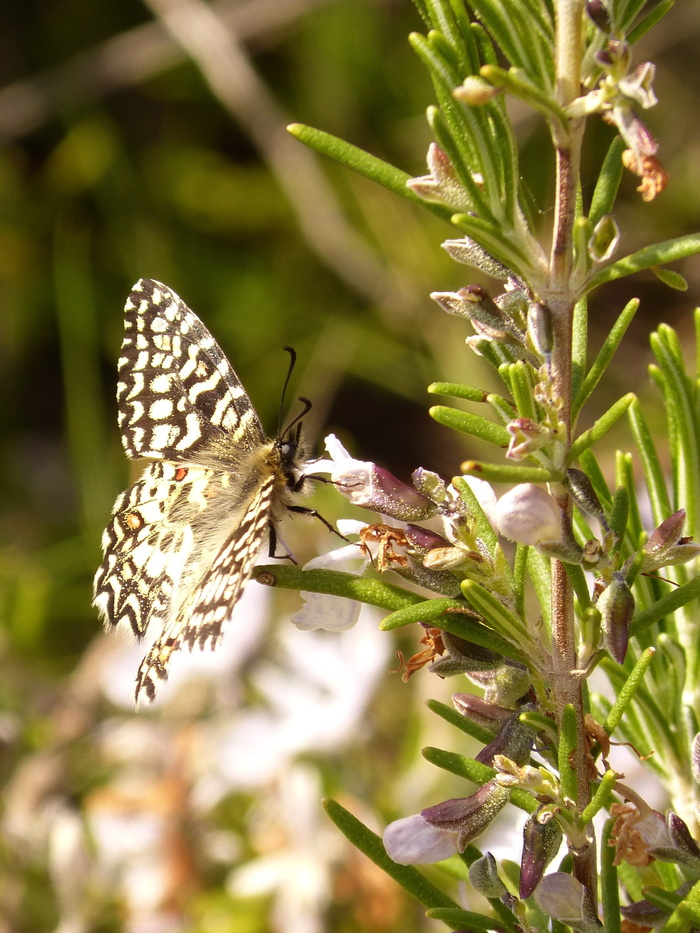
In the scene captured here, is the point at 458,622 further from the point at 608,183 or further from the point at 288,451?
the point at 288,451

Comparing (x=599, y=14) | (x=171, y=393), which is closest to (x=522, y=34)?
(x=599, y=14)

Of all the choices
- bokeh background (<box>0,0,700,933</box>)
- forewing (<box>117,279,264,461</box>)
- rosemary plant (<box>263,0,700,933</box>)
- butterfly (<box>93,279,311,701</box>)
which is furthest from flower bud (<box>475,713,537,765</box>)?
bokeh background (<box>0,0,700,933</box>)

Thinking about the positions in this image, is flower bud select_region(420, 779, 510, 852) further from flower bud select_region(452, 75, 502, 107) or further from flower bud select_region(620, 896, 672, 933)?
flower bud select_region(452, 75, 502, 107)

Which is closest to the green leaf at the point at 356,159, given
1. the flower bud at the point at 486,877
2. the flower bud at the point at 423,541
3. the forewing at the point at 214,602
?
the flower bud at the point at 423,541

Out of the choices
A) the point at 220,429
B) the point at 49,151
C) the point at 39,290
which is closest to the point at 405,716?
the point at 220,429

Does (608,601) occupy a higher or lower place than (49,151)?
→ lower

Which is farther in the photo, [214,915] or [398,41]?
[398,41]

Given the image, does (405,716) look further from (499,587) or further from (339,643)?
(499,587)
